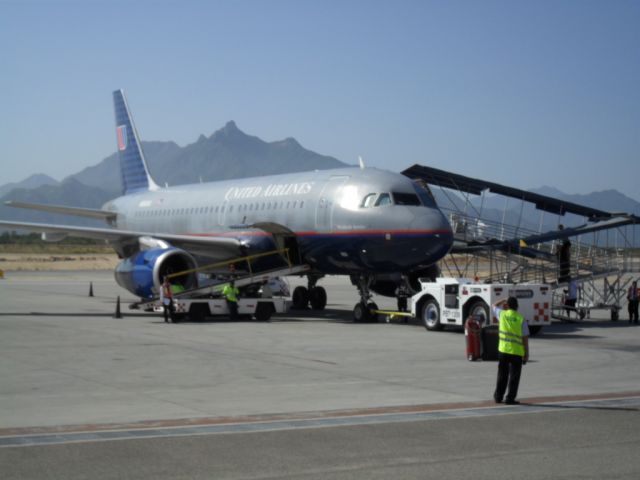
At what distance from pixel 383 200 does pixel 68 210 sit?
14.9m

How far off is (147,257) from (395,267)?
27.4ft

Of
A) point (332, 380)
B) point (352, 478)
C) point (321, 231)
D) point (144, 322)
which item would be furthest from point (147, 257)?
point (352, 478)

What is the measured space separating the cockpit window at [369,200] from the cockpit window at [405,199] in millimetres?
599

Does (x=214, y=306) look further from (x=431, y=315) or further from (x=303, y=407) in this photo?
(x=303, y=407)

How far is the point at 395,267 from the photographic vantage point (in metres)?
26.3

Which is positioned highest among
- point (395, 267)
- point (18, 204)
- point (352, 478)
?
point (18, 204)

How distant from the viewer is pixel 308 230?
93.2 feet

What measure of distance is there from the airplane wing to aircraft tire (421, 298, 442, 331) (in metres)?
8.33

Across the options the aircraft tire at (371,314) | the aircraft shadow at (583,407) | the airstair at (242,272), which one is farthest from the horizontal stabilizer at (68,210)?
the aircraft shadow at (583,407)

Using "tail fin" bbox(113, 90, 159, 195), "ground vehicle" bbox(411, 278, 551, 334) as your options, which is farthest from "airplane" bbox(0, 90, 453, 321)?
"tail fin" bbox(113, 90, 159, 195)

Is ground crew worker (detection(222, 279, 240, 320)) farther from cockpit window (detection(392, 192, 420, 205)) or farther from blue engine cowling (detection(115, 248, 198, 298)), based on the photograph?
cockpit window (detection(392, 192, 420, 205))

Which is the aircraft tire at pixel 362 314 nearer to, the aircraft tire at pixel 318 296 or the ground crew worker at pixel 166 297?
the ground crew worker at pixel 166 297

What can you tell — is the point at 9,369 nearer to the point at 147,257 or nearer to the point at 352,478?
the point at 352,478

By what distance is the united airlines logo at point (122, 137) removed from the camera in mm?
44031
